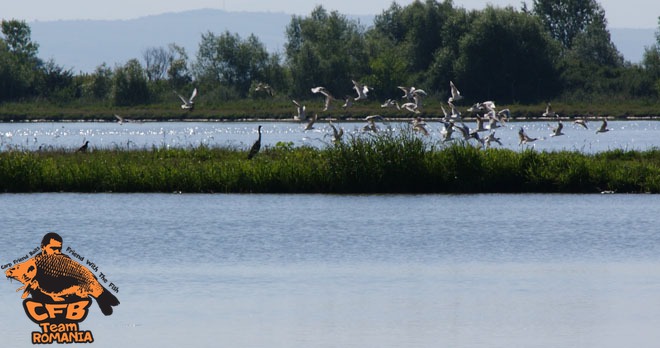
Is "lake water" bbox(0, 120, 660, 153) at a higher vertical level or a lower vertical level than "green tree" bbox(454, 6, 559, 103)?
lower

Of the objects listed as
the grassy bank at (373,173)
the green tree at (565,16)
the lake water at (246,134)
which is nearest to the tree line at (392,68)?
the lake water at (246,134)

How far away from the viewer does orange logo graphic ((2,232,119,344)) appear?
520 inches

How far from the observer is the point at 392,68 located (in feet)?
265

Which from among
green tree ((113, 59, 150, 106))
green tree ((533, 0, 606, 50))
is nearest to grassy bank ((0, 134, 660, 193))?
green tree ((113, 59, 150, 106))

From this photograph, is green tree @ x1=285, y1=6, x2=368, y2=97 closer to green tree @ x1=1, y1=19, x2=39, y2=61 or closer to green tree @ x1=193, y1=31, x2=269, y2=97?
green tree @ x1=193, y1=31, x2=269, y2=97

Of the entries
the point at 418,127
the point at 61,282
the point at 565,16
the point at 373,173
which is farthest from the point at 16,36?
the point at 61,282

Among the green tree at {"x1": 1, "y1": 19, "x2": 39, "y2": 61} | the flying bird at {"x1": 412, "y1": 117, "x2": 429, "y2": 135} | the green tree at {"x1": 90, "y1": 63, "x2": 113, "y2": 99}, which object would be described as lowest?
the green tree at {"x1": 90, "y1": 63, "x2": 113, "y2": 99}

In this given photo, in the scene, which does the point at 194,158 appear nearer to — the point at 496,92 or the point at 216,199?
the point at 216,199

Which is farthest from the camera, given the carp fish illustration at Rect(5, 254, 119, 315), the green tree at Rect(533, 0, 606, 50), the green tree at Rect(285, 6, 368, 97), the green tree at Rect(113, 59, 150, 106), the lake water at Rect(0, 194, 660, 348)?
the green tree at Rect(533, 0, 606, 50)

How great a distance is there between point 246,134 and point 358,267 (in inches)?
1665

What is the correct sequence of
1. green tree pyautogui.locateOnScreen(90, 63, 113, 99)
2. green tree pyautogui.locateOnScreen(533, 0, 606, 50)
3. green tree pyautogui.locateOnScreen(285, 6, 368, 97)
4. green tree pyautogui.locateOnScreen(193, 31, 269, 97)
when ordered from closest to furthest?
green tree pyautogui.locateOnScreen(285, 6, 368, 97) → green tree pyautogui.locateOnScreen(90, 63, 113, 99) → green tree pyautogui.locateOnScreen(193, 31, 269, 97) → green tree pyautogui.locateOnScreen(533, 0, 606, 50)

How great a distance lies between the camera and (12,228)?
22.8 m

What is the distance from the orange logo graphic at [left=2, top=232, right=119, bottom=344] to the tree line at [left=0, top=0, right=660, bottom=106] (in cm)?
6381

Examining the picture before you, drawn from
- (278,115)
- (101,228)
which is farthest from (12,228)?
(278,115)
